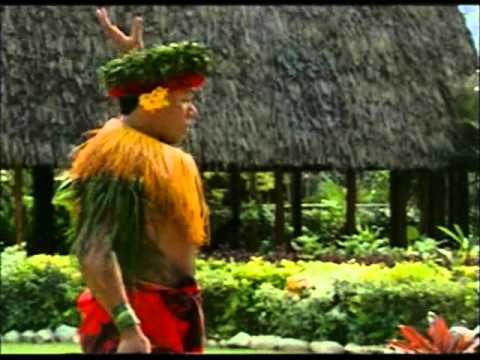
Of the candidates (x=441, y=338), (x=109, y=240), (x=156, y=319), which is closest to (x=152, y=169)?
(x=109, y=240)

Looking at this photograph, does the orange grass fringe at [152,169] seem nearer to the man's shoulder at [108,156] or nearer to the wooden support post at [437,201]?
the man's shoulder at [108,156]

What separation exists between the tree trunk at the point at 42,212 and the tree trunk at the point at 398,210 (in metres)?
3.45

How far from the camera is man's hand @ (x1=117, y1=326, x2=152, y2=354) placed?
3.07 metres

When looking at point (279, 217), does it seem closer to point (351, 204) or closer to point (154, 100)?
point (351, 204)

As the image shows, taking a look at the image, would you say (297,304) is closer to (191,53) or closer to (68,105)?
(68,105)

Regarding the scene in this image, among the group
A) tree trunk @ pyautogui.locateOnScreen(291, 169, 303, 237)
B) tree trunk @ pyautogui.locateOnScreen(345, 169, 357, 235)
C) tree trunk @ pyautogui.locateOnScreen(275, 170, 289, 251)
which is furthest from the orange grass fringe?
tree trunk @ pyautogui.locateOnScreen(291, 169, 303, 237)

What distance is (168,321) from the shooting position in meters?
3.20

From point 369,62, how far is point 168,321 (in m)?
10.7

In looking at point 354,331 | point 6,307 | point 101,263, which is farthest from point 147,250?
point 6,307

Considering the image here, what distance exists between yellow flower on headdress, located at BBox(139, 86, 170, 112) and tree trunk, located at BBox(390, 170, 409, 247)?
10.5 metres

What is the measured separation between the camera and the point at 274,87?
13.1m

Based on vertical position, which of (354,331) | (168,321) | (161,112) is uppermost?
(161,112)

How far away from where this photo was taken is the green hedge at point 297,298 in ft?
30.3

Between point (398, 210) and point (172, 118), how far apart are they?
11077 millimetres
